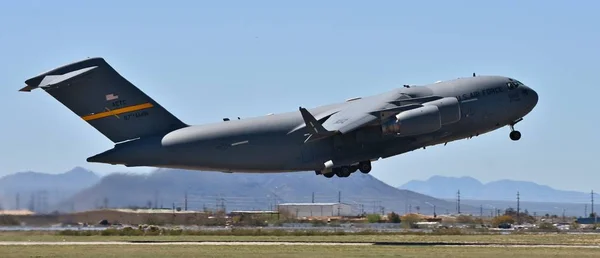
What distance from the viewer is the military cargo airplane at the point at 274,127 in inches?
1698

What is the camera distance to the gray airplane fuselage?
43.6 meters

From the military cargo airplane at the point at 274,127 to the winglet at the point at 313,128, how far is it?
0.16 ft

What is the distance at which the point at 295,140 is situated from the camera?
4438 cm

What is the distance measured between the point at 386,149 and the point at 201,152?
7.61 metres

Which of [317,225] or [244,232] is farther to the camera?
[317,225]

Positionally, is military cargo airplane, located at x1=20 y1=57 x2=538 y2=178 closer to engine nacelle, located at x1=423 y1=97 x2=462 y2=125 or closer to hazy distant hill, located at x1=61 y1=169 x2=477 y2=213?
engine nacelle, located at x1=423 y1=97 x2=462 y2=125

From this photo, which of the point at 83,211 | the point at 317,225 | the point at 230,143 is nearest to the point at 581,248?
the point at 230,143

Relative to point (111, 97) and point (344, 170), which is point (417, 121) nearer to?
point (344, 170)

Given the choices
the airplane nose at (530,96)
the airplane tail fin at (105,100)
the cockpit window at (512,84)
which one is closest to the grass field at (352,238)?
the airplane tail fin at (105,100)

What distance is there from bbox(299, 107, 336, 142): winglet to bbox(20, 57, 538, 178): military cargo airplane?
1.9 inches

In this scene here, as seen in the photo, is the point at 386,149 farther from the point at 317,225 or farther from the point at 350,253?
the point at 317,225

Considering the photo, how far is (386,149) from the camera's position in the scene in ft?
148

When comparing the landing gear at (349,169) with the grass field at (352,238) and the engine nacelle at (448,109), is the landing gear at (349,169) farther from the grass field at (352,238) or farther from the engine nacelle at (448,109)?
the engine nacelle at (448,109)

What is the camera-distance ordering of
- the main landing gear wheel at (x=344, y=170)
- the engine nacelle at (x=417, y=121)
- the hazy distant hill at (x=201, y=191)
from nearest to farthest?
the engine nacelle at (x=417, y=121) < the main landing gear wheel at (x=344, y=170) < the hazy distant hill at (x=201, y=191)
